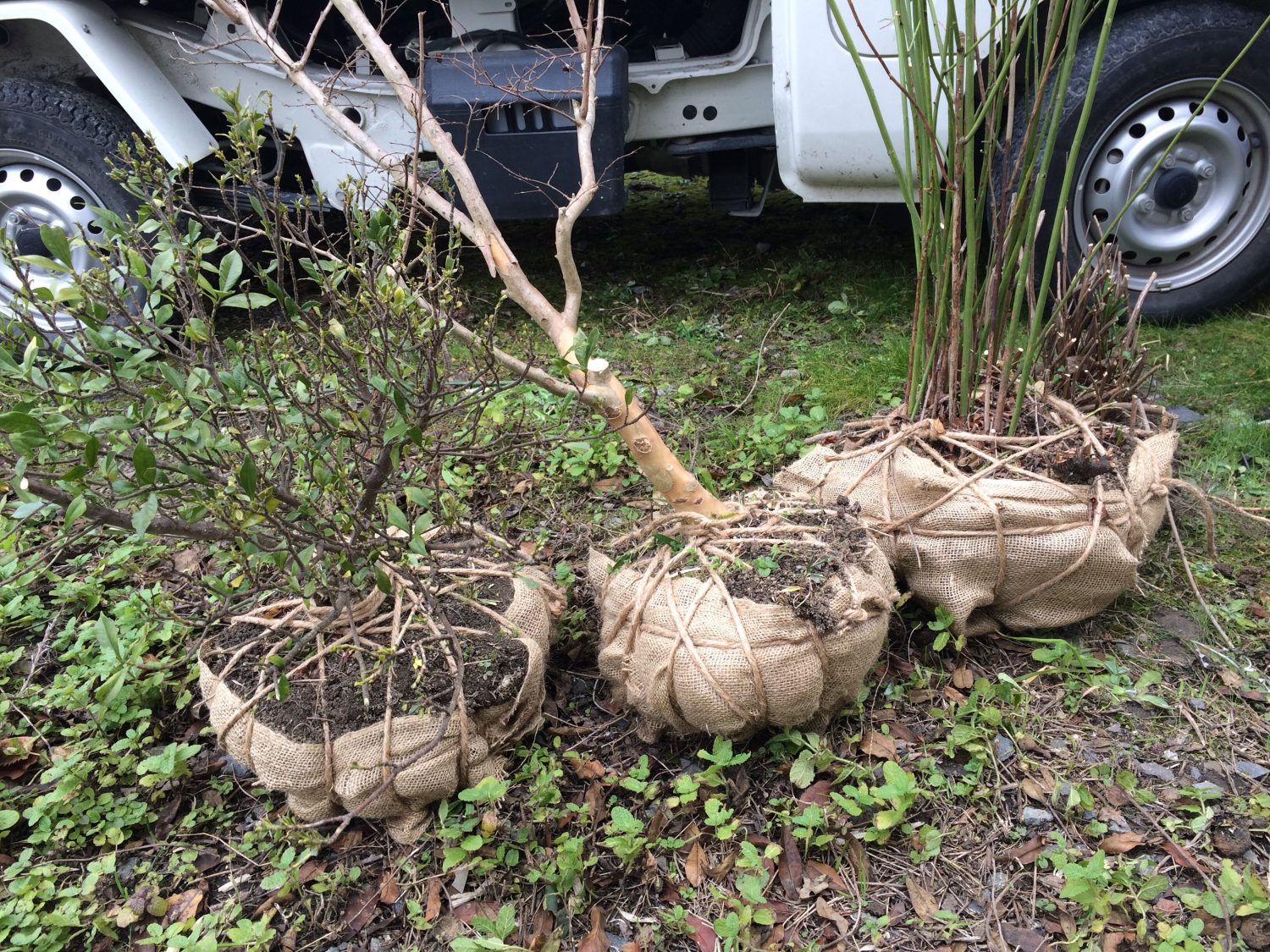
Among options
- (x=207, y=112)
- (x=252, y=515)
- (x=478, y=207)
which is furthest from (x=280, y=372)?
(x=207, y=112)

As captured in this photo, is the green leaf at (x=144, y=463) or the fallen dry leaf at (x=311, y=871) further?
the fallen dry leaf at (x=311, y=871)

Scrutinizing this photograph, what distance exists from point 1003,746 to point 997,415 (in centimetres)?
77

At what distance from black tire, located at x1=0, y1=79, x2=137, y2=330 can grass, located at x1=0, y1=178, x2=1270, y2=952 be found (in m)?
1.77

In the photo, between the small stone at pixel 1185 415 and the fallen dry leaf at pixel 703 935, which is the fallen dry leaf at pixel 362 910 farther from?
the small stone at pixel 1185 415

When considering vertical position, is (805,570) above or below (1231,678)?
above

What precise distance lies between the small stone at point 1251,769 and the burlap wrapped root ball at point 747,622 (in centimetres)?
75

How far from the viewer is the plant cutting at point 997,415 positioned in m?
1.93

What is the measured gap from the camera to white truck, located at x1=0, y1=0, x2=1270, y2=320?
3.01 m

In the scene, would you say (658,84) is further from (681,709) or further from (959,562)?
(681,709)

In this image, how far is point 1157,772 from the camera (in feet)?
5.95

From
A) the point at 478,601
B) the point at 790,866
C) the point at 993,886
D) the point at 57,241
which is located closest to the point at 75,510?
the point at 57,241

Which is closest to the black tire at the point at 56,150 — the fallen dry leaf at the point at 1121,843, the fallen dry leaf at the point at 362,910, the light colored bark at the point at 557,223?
the light colored bark at the point at 557,223

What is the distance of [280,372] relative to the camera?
5.29 ft

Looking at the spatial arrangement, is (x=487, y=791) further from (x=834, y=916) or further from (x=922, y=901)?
(x=922, y=901)
